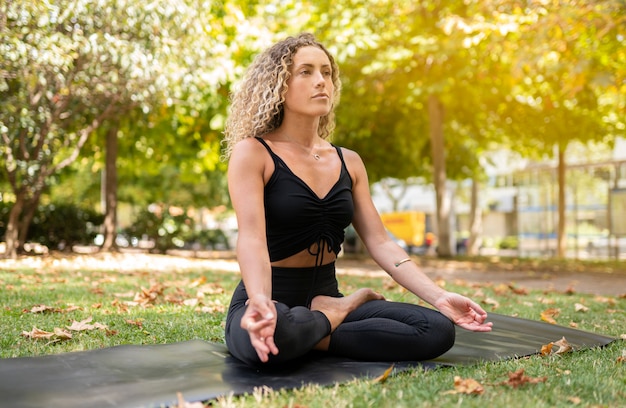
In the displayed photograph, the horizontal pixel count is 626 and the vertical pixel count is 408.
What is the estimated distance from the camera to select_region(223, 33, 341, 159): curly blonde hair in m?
3.71

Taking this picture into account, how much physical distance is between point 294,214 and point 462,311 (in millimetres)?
1060

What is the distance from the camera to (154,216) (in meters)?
17.2

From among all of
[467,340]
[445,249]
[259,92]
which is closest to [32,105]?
[259,92]

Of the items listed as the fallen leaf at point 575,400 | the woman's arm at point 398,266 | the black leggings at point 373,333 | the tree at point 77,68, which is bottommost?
the fallen leaf at point 575,400

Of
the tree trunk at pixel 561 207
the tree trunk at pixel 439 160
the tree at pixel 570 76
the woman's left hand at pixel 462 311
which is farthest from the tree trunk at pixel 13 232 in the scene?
the tree trunk at pixel 561 207

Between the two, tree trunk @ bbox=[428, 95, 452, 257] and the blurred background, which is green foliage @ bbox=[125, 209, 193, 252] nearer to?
the blurred background

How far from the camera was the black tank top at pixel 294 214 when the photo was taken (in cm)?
354

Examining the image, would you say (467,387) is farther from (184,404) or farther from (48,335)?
(48,335)

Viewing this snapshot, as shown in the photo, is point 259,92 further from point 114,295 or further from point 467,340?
point 114,295

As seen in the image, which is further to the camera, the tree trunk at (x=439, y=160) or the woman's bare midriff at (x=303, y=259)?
the tree trunk at (x=439, y=160)

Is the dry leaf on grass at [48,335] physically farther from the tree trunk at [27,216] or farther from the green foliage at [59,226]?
the green foliage at [59,226]

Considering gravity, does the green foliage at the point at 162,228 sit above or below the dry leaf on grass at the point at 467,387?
above

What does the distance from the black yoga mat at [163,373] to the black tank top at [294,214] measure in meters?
0.64

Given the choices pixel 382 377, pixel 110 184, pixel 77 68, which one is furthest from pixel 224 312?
pixel 110 184
